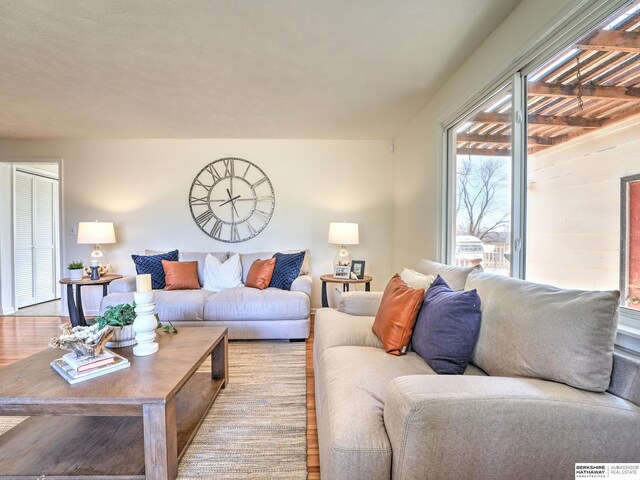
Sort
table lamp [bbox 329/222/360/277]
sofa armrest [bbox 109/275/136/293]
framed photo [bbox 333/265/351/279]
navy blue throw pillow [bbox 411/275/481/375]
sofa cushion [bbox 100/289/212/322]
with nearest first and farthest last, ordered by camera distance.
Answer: navy blue throw pillow [bbox 411/275/481/375], sofa cushion [bbox 100/289/212/322], sofa armrest [bbox 109/275/136/293], framed photo [bbox 333/265/351/279], table lamp [bbox 329/222/360/277]

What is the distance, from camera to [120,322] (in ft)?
5.71

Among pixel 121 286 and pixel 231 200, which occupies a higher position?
pixel 231 200

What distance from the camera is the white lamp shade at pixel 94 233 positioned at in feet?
11.8

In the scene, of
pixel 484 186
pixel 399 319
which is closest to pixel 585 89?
pixel 484 186

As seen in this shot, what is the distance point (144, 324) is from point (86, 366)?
31cm

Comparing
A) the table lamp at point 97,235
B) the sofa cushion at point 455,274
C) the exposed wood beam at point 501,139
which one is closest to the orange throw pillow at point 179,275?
the table lamp at point 97,235

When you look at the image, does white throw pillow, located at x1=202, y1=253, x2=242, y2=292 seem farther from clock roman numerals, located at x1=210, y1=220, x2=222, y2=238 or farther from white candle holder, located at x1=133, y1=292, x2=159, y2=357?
white candle holder, located at x1=133, y1=292, x2=159, y2=357

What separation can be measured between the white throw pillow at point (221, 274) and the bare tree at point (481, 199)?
245 centimetres

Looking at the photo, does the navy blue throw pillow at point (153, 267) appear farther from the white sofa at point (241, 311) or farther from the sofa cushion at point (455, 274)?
the sofa cushion at point (455, 274)

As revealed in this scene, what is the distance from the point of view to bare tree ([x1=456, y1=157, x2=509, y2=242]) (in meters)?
2.08

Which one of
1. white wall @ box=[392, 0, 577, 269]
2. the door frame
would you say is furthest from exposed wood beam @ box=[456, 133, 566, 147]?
the door frame

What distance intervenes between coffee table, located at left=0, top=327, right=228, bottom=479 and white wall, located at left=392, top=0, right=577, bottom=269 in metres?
2.31

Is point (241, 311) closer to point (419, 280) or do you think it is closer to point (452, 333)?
point (419, 280)

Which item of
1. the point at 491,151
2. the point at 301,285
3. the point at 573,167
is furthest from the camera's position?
the point at 301,285
